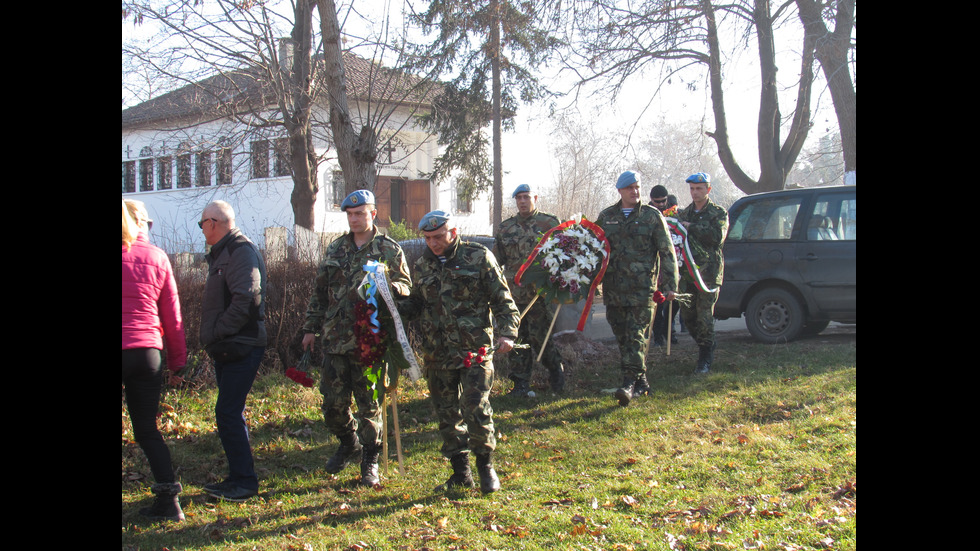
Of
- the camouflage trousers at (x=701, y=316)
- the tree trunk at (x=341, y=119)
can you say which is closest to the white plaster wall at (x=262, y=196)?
the tree trunk at (x=341, y=119)

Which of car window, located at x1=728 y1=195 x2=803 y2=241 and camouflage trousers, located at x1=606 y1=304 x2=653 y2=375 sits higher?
car window, located at x1=728 y1=195 x2=803 y2=241

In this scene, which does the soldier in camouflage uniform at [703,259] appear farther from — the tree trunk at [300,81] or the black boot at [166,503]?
the tree trunk at [300,81]

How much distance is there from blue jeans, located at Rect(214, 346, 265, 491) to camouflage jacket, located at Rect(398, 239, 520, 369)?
1.14 meters

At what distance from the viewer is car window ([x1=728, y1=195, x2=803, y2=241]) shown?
9867mm

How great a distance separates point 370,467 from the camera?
5.42 meters

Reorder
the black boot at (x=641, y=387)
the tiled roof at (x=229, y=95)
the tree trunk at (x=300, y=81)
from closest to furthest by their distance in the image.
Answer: the black boot at (x=641, y=387) < the tiled roof at (x=229, y=95) < the tree trunk at (x=300, y=81)

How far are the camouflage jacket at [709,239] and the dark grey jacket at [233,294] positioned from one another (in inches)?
207

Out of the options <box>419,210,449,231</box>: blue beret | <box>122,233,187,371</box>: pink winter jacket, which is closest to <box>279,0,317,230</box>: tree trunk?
<box>419,210,449,231</box>: blue beret

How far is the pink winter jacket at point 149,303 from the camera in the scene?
14.6ft

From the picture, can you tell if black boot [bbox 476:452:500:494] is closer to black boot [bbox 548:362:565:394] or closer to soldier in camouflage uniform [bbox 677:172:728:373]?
black boot [bbox 548:362:565:394]

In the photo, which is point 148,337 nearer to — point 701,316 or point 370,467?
point 370,467

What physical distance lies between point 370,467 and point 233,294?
5.25ft

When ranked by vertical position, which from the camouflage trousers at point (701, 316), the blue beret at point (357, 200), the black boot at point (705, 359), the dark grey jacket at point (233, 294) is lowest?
the black boot at point (705, 359)
